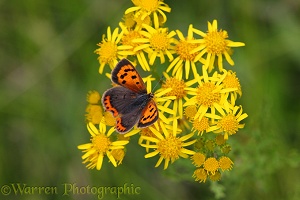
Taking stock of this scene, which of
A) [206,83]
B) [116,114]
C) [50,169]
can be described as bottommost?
[50,169]

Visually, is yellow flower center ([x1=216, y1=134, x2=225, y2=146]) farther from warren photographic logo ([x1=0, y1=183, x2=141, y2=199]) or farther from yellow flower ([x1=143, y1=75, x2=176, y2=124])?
warren photographic logo ([x1=0, y1=183, x2=141, y2=199])

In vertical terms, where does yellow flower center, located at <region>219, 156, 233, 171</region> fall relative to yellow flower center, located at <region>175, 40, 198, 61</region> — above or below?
below

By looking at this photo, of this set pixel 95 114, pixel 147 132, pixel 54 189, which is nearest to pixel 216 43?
pixel 147 132

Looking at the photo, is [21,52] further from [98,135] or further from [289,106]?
[289,106]

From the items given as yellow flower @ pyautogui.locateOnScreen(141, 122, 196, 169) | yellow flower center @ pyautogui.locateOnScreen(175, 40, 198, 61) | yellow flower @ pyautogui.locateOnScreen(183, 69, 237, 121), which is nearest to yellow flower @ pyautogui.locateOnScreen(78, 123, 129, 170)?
yellow flower @ pyautogui.locateOnScreen(141, 122, 196, 169)

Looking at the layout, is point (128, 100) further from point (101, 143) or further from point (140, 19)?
point (140, 19)

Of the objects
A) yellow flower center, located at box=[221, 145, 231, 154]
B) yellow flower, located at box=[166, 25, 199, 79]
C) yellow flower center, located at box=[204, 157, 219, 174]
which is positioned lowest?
yellow flower center, located at box=[204, 157, 219, 174]

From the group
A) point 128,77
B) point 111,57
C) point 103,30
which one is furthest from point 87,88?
point 128,77
